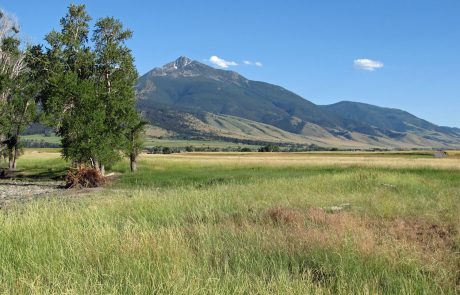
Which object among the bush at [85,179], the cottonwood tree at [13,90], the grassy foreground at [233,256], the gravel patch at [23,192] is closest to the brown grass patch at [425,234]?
the grassy foreground at [233,256]

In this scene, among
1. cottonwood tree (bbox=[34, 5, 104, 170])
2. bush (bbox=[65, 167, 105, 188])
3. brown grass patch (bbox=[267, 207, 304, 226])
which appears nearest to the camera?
brown grass patch (bbox=[267, 207, 304, 226])

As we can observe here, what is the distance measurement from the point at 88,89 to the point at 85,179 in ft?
32.6

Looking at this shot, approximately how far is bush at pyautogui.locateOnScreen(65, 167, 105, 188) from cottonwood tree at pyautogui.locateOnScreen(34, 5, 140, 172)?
391 centimetres

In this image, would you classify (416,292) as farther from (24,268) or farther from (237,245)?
(24,268)

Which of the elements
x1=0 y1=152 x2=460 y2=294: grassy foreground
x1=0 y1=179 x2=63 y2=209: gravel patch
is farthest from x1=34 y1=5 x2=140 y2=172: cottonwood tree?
x1=0 y1=152 x2=460 y2=294: grassy foreground

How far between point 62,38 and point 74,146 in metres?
11.3

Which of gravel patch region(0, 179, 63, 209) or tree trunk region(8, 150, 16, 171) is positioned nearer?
gravel patch region(0, 179, 63, 209)

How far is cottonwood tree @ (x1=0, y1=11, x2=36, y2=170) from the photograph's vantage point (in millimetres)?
53800

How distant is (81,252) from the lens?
8320mm

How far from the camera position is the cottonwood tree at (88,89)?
46750 mm

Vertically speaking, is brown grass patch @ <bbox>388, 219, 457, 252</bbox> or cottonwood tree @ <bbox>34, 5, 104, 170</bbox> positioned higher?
cottonwood tree @ <bbox>34, 5, 104, 170</bbox>

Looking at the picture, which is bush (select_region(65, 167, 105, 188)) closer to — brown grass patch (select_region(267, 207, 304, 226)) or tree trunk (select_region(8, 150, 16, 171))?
tree trunk (select_region(8, 150, 16, 171))

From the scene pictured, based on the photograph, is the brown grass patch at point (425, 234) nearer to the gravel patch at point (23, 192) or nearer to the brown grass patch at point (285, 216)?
the brown grass patch at point (285, 216)

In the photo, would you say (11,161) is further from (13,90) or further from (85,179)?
(85,179)
